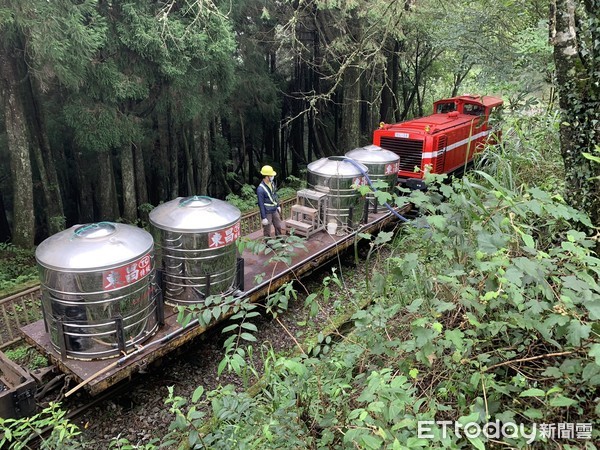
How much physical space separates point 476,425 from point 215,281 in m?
4.40

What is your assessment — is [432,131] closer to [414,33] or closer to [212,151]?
[414,33]

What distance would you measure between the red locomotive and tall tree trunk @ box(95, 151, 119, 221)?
8.06 m

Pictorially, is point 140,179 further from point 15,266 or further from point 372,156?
point 372,156

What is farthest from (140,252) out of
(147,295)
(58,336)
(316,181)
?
(316,181)

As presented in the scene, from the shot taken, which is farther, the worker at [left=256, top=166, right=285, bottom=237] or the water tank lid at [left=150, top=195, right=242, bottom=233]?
the worker at [left=256, top=166, right=285, bottom=237]

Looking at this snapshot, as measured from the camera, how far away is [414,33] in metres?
16.1

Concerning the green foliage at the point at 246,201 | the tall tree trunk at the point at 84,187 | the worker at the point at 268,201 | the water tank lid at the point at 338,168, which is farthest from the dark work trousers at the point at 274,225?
the tall tree trunk at the point at 84,187

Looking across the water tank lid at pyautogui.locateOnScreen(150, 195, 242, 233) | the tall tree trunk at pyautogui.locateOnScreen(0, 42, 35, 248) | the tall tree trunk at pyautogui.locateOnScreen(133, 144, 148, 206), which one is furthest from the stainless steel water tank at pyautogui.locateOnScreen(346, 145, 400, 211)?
the tall tree trunk at pyautogui.locateOnScreen(0, 42, 35, 248)

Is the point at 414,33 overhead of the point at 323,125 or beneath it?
overhead

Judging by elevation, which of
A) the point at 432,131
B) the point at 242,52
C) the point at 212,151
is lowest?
the point at 212,151

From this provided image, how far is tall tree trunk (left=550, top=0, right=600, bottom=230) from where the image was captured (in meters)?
3.43

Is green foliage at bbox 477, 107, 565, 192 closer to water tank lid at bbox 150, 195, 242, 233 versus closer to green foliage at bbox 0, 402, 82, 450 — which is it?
water tank lid at bbox 150, 195, 242, 233

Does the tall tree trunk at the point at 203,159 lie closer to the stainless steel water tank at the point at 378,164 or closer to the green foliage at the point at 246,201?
the green foliage at the point at 246,201

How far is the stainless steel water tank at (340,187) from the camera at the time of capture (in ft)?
28.9
